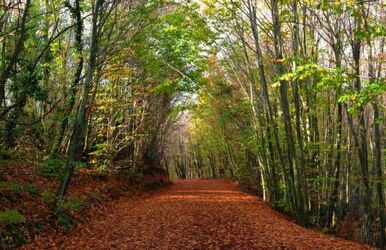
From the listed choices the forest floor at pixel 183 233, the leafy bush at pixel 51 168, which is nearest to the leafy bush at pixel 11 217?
the forest floor at pixel 183 233

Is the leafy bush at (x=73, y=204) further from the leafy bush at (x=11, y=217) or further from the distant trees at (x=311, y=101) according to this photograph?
the distant trees at (x=311, y=101)

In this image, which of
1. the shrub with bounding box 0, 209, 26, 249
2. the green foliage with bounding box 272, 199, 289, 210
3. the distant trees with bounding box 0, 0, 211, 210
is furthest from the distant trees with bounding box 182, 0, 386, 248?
the shrub with bounding box 0, 209, 26, 249

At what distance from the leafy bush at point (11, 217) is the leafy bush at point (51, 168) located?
487 centimetres

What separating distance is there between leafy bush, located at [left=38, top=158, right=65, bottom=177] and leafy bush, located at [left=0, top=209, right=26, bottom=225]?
4.87 meters

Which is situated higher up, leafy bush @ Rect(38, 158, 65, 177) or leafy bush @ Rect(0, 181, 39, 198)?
leafy bush @ Rect(38, 158, 65, 177)

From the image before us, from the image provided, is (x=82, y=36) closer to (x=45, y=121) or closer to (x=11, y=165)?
(x=45, y=121)

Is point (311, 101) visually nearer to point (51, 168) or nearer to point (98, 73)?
point (98, 73)

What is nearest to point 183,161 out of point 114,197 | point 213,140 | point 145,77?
point 213,140

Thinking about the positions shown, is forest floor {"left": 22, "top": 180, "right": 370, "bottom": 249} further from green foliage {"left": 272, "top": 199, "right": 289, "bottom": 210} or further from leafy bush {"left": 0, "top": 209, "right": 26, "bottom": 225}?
green foliage {"left": 272, "top": 199, "right": 289, "bottom": 210}

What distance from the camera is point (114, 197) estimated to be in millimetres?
15203

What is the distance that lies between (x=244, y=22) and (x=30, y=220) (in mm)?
11101

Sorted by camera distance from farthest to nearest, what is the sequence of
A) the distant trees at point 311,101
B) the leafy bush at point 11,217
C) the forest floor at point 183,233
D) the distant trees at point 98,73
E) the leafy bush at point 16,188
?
1. the distant trees at point 98,73
2. the distant trees at point 311,101
3. the leafy bush at point 16,188
4. the forest floor at point 183,233
5. the leafy bush at point 11,217

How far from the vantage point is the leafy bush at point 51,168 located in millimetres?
12843

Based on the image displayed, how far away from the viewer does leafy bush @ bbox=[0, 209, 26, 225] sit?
24.5 ft
